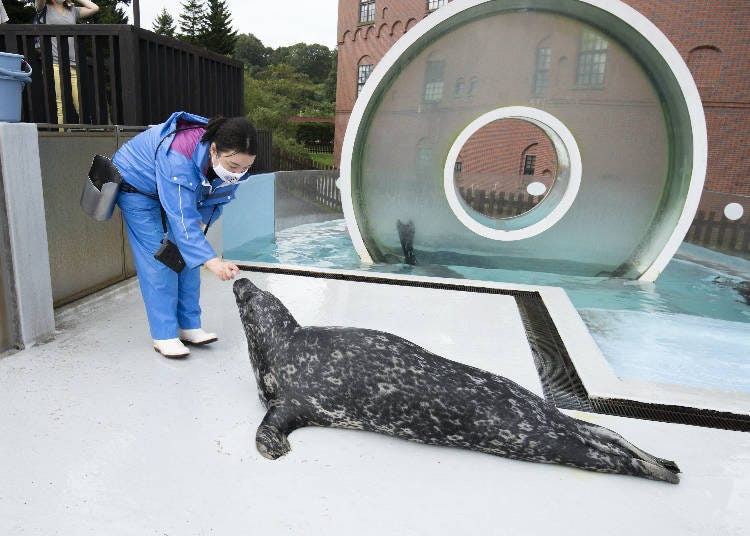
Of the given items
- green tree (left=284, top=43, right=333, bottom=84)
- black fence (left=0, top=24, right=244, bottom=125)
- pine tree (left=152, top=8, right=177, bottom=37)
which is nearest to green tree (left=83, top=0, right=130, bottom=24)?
pine tree (left=152, top=8, right=177, bottom=37)

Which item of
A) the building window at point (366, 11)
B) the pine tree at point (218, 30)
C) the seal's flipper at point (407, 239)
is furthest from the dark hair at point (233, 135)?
the pine tree at point (218, 30)

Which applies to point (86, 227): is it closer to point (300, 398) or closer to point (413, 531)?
point (300, 398)

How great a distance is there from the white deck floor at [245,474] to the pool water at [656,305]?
305cm

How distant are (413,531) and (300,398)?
2.73 ft

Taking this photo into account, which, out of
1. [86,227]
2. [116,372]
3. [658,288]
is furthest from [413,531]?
[658,288]

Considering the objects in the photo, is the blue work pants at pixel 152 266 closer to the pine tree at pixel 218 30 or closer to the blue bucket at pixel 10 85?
the blue bucket at pixel 10 85

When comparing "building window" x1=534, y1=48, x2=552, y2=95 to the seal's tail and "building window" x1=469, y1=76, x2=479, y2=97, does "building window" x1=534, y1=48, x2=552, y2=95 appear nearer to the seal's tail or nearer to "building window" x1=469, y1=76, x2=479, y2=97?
"building window" x1=469, y1=76, x2=479, y2=97

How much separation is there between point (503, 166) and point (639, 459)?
1853cm

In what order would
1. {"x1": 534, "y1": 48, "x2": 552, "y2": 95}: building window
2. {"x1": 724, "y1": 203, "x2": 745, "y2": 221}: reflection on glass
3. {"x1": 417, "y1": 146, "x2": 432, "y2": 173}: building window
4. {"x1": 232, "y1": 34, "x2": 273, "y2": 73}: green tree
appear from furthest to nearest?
{"x1": 232, "y1": 34, "x2": 273, "y2": 73}: green tree
{"x1": 724, "y1": 203, "x2": 745, "y2": 221}: reflection on glass
{"x1": 417, "y1": 146, "x2": 432, "y2": 173}: building window
{"x1": 534, "y1": 48, "x2": 552, "y2": 95}: building window

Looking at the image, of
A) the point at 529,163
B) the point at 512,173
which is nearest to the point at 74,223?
the point at 512,173

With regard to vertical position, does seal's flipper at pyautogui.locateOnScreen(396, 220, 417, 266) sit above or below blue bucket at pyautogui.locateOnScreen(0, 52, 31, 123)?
below

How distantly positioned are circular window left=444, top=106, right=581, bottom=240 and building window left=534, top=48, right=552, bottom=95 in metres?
0.42

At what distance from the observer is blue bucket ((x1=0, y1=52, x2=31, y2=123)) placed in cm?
317

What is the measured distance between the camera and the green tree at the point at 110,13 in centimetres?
3108
